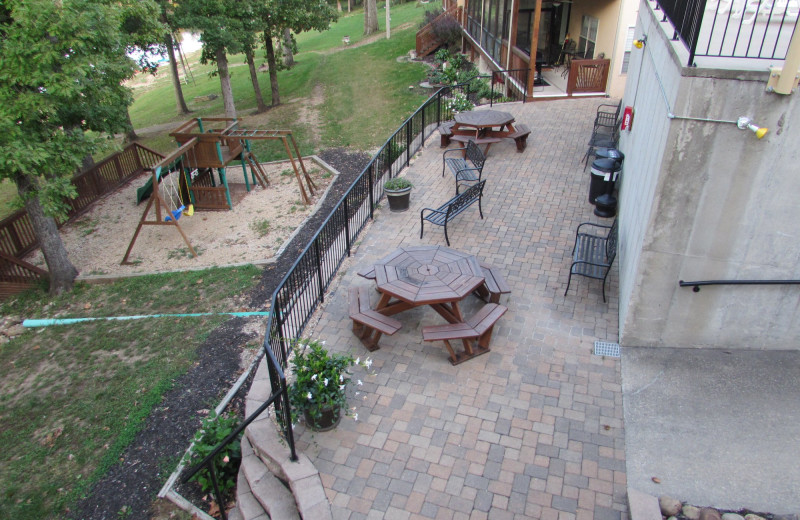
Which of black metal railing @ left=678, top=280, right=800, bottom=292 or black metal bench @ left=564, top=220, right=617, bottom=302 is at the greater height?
black metal railing @ left=678, top=280, right=800, bottom=292

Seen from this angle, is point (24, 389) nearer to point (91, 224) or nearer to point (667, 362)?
point (91, 224)

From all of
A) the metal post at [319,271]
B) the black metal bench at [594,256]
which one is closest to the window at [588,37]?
the black metal bench at [594,256]

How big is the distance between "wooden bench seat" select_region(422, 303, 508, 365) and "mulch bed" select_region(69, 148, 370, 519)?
3.06 meters

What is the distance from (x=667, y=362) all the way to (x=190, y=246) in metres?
9.37

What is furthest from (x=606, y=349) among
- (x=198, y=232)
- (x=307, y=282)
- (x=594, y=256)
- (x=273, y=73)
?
(x=273, y=73)

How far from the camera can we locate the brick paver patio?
4578 millimetres

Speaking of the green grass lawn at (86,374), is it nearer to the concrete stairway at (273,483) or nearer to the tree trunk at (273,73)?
the concrete stairway at (273,483)

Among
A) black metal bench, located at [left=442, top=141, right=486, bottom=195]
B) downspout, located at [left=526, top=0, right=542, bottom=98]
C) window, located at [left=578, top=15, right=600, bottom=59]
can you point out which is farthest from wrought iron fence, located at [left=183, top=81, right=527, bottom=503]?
window, located at [left=578, top=15, right=600, bottom=59]

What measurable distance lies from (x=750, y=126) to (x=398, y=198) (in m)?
5.90

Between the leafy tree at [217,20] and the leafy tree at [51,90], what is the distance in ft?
20.0

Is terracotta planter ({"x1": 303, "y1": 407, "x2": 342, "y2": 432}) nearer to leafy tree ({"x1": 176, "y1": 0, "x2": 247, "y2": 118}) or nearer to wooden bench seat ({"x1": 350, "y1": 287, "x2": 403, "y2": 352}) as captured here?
wooden bench seat ({"x1": 350, "y1": 287, "x2": 403, "y2": 352})

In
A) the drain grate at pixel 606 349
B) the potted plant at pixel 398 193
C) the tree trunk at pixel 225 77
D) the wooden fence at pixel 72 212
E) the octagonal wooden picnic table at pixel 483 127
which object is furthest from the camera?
the tree trunk at pixel 225 77

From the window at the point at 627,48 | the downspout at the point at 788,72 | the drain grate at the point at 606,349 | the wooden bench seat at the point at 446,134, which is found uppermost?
the downspout at the point at 788,72

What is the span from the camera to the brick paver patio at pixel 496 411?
4.58 meters
